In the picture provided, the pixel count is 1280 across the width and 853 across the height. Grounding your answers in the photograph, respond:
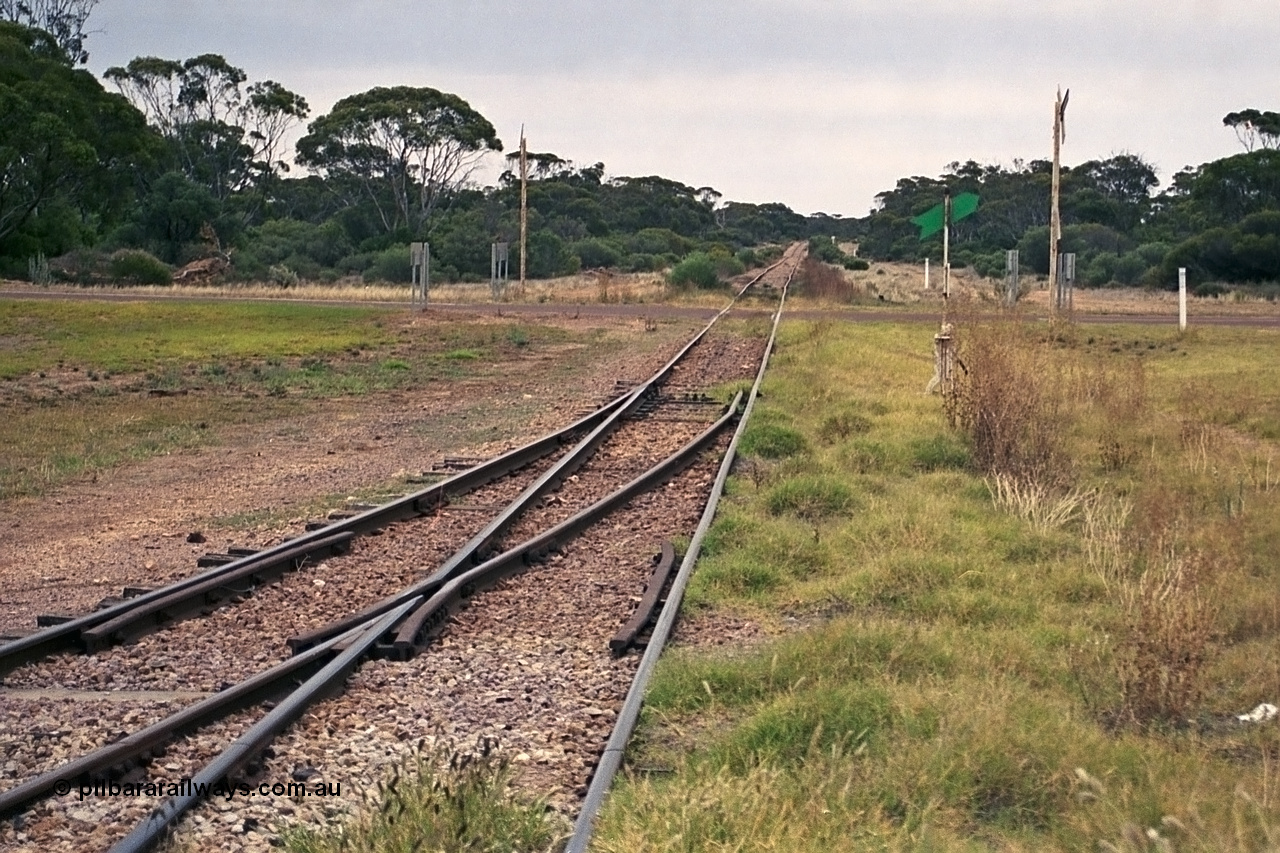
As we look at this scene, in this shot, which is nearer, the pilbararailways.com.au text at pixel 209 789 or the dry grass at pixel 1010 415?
the pilbararailways.com.au text at pixel 209 789

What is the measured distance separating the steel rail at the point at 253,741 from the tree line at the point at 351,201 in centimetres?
4749

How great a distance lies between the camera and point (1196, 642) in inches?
236

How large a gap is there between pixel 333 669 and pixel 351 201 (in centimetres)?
7922

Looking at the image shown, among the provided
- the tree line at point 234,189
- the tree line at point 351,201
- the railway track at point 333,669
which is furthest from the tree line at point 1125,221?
the railway track at point 333,669

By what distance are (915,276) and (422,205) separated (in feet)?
82.3

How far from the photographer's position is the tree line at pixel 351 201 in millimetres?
54844

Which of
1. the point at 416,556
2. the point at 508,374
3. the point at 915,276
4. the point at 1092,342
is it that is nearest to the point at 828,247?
the point at 915,276

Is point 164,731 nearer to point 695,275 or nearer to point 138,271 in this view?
point 695,275

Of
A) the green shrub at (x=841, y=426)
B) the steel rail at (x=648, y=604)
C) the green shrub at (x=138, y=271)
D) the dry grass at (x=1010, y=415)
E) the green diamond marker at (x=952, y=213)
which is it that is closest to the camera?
the steel rail at (x=648, y=604)

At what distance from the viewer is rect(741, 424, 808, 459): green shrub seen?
45.2 feet

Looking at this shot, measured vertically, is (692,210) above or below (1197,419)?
above

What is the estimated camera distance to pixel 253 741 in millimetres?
5547

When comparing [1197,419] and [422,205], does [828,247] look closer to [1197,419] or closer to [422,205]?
[422,205]

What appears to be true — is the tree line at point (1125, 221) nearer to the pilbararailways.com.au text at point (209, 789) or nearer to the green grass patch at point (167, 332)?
the green grass patch at point (167, 332)
